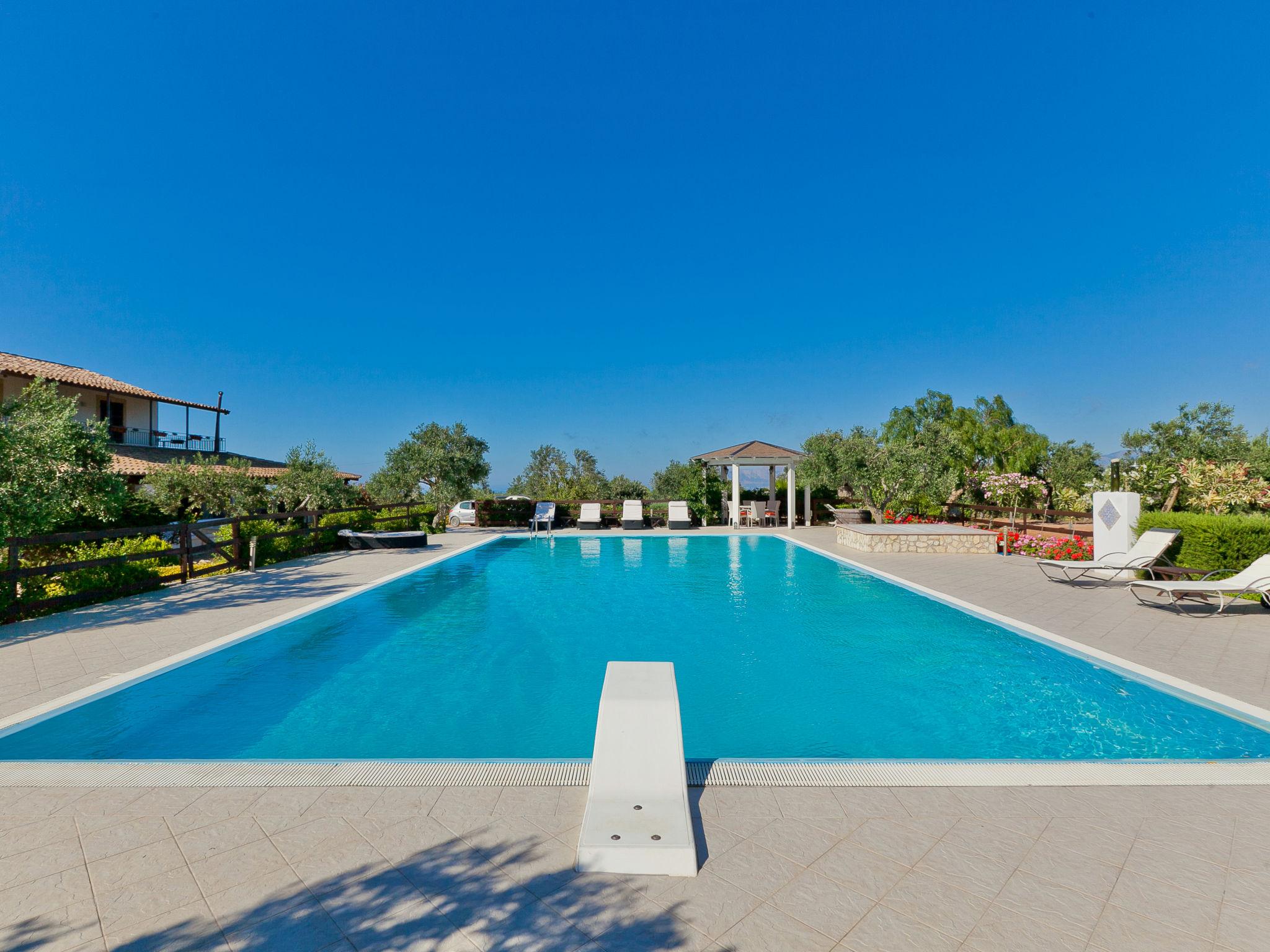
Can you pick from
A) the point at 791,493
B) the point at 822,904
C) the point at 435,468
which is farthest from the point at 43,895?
the point at 791,493

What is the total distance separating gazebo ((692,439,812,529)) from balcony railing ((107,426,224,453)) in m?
21.9

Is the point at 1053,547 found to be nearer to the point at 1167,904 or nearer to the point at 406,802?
the point at 1167,904

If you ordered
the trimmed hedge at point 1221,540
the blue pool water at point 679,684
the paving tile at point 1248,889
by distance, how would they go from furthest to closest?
the trimmed hedge at point 1221,540
the blue pool water at point 679,684
the paving tile at point 1248,889

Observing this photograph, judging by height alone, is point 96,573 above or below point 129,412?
below

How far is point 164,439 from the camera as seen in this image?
82.9 feet

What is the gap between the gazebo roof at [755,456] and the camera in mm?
19578

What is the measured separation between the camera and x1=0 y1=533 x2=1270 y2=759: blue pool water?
4043 millimetres

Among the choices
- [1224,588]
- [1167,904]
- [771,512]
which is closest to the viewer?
[1167,904]

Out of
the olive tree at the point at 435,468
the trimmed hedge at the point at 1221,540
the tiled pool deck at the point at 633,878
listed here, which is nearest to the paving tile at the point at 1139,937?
the tiled pool deck at the point at 633,878

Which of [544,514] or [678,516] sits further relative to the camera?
[544,514]

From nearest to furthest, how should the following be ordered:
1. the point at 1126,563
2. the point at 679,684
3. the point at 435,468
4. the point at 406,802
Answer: the point at 406,802 → the point at 679,684 → the point at 1126,563 → the point at 435,468

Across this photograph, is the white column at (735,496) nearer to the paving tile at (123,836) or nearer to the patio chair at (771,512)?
the patio chair at (771,512)

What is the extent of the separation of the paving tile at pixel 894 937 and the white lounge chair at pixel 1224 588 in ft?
24.2

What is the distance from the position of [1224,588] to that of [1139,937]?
7283 mm
